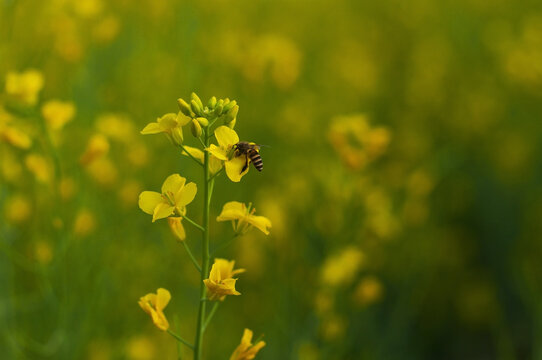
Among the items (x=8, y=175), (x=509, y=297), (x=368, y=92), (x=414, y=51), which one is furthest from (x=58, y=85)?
(x=414, y=51)

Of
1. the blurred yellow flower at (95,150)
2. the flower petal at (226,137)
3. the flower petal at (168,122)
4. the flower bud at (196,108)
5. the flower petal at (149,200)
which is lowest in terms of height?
the blurred yellow flower at (95,150)

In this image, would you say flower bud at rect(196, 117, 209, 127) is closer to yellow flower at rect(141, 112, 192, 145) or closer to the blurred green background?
yellow flower at rect(141, 112, 192, 145)

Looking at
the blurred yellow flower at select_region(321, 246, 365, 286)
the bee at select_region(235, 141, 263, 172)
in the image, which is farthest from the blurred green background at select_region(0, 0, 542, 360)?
the bee at select_region(235, 141, 263, 172)

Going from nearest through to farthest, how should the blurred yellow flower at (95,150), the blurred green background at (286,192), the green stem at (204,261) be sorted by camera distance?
1. the green stem at (204,261)
2. the blurred yellow flower at (95,150)
3. the blurred green background at (286,192)

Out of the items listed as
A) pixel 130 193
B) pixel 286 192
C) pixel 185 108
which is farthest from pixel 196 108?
pixel 286 192

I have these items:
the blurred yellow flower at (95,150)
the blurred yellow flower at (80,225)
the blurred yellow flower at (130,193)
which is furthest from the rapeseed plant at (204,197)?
the blurred yellow flower at (130,193)

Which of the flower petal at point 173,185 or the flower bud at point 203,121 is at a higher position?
the flower bud at point 203,121

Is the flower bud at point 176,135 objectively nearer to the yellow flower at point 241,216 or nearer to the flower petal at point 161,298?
the yellow flower at point 241,216
